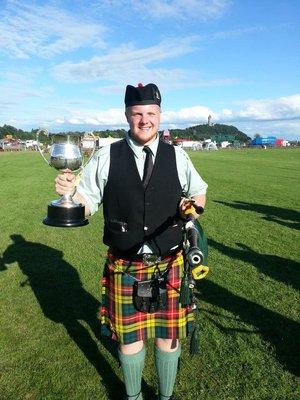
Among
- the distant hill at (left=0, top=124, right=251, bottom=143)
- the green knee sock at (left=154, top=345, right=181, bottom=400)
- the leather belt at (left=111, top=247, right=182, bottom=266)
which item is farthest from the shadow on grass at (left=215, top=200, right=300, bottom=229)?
the distant hill at (left=0, top=124, right=251, bottom=143)

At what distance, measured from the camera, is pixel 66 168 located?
329 cm

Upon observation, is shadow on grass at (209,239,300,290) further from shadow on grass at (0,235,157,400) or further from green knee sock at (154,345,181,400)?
green knee sock at (154,345,181,400)

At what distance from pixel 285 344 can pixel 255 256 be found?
3.22m

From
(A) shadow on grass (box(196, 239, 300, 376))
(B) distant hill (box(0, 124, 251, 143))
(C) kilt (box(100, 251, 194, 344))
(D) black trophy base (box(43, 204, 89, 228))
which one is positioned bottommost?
(B) distant hill (box(0, 124, 251, 143))

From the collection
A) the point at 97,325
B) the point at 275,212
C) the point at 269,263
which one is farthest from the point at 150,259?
the point at 275,212

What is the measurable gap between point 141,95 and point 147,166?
51 centimetres

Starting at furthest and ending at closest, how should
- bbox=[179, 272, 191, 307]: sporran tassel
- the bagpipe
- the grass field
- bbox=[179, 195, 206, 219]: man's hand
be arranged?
the grass field
bbox=[179, 272, 191, 307]: sporran tassel
bbox=[179, 195, 206, 219]: man's hand
the bagpipe

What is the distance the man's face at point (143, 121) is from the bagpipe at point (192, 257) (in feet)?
1.91

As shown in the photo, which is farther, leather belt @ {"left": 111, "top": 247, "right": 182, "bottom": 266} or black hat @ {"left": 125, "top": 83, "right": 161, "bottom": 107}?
leather belt @ {"left": 111, "top": 247, "right": 182, "bottom": 266}

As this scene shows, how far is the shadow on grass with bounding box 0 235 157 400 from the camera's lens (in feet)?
14.0

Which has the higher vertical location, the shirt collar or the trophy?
the shirt collar

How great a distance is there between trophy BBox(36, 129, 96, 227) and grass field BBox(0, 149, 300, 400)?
168 cm

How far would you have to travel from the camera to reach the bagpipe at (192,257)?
2418 mm

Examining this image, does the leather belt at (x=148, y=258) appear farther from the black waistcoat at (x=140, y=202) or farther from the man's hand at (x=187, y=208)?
the man's hand at (x=187, y=208)
